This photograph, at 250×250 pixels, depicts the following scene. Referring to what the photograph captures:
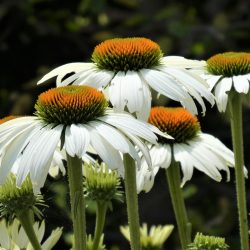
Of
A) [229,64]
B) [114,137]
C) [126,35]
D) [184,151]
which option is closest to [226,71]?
[229,64]

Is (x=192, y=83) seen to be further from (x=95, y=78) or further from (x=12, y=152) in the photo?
(x=12, y=152)

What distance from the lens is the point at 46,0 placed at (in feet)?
10.1

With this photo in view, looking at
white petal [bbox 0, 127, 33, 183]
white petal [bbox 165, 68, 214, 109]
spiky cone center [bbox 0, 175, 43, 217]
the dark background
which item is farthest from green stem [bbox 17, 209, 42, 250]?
the dark background

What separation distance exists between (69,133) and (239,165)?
0.23 m

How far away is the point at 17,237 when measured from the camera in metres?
0.92

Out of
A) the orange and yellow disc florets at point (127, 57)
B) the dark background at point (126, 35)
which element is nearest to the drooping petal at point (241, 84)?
the orange and yellow disc florets at point (127, 57)

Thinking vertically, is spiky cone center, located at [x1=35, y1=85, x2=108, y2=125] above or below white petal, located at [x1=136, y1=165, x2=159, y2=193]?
above

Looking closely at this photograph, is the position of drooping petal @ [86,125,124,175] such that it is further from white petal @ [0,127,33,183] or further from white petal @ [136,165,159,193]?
white petal @ [136,165,159,193]

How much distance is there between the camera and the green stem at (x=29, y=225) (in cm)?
82

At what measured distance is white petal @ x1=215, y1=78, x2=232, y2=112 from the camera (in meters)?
0.94

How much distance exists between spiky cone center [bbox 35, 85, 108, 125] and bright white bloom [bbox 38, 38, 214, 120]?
0.02 m

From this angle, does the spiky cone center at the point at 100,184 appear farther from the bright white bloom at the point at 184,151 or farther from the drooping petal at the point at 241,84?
the drooping petal at the point at 241,84

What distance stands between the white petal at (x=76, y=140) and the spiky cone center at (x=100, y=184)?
0.57 ft

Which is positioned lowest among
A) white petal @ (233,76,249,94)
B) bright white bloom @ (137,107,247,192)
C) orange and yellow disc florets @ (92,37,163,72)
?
bright white bloom @ (137,107,247,192)
